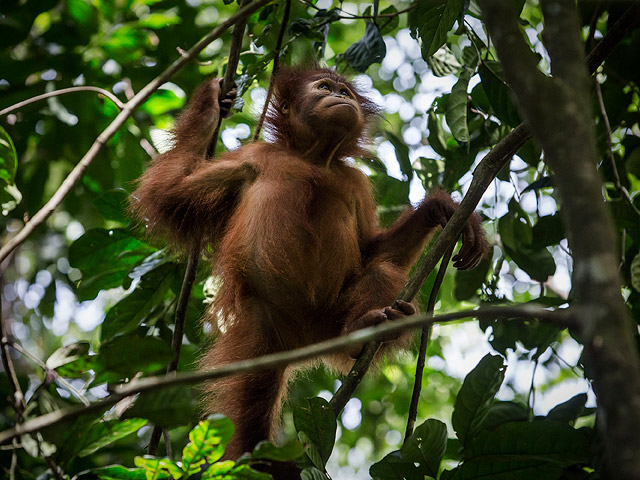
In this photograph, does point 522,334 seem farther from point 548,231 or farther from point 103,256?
point 103,256

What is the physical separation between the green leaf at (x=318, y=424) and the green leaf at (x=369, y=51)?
221 centimetres

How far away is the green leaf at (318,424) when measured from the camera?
8.99ft

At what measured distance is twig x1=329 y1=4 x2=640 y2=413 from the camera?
112 inches

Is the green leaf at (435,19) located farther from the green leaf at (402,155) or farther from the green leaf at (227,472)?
the green leaf at (227,472)

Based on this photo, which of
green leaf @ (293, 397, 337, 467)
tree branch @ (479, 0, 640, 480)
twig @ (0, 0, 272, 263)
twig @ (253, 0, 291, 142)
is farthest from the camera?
twig @ (253, 0, 291, 142)

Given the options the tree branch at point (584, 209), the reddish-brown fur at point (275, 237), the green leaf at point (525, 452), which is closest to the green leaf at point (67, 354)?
the reddish-brown fur at point (275, 237)

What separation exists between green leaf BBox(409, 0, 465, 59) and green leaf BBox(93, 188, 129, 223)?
2.26 m

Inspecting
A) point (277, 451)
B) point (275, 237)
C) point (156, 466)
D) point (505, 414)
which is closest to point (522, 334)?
point (505, 414)

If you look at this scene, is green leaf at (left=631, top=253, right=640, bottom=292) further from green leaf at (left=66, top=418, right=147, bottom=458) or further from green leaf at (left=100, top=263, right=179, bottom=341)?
green leaf at (left=100, top=263, right=179, bottom=341)

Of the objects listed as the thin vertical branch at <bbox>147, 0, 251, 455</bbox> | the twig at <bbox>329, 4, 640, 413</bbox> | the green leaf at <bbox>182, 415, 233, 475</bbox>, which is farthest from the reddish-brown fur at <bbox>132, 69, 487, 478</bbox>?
the green leaf at <bbox>182, 415, 233, 475</bbox>

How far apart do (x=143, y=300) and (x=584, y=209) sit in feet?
11.8

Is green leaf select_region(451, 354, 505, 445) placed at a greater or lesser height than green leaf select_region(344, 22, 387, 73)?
lesser

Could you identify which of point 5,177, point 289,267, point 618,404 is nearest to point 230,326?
point 289,267

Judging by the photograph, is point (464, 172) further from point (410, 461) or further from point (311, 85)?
point (410, 461)
